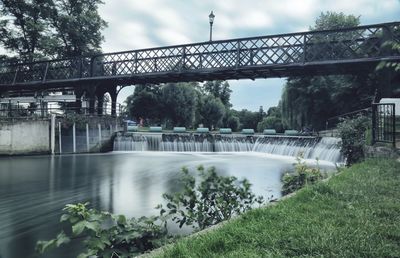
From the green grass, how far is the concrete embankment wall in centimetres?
2388

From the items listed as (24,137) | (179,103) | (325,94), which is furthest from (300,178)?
(179,103)

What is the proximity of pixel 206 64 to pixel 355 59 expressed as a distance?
10.5 meters

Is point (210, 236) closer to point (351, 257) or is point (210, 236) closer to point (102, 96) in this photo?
point (351, 257)

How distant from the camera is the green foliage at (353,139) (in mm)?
13106

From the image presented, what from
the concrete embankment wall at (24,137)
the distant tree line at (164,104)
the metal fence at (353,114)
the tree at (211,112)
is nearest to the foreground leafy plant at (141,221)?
the metal fence at (353,114)

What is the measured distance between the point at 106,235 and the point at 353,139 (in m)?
11.5

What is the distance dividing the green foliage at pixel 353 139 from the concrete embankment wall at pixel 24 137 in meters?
20.6

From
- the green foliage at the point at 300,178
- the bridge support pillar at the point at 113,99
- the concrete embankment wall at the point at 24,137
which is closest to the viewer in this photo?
the green foliage at the point at 300,178

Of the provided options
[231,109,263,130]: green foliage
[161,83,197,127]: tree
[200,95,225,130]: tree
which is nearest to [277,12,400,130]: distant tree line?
[161,83,197,127]: tree

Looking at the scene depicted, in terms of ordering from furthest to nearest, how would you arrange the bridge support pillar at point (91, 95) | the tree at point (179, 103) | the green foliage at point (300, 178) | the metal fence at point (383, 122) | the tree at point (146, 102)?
the tree at point (179, 103) < the tree at point (146, 102) < the bridge support pillar at point (91, 95) < the metal fence at point (383, 122) < the green foliage at point (300, 178)

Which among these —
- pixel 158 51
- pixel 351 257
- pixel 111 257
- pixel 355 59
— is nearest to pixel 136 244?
pixel 111 257

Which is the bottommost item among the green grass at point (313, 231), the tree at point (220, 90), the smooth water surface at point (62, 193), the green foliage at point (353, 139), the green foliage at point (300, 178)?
the smooth water surface at point (62, 193)

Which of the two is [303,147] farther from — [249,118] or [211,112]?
[249,118]

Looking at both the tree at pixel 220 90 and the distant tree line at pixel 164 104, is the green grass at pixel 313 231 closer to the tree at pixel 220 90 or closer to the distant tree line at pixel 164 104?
the distant tree line at pixel 164 104
